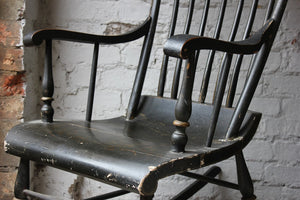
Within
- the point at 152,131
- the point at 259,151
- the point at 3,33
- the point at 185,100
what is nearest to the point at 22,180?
the point at 152,131

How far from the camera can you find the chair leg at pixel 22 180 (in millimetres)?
910

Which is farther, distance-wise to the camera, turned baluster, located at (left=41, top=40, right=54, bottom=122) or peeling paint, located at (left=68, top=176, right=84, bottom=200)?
peeling paint, located at (left=68, top=176, right=84, bottom=200)

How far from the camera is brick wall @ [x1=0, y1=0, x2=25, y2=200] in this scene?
1.33m

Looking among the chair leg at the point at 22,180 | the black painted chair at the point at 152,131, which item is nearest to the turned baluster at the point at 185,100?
the black painted chair at the point at 152,131

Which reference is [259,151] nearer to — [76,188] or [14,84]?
[76,188]

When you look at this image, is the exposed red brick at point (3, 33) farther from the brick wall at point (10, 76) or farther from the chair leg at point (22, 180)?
the chair leg at point (22, 180)

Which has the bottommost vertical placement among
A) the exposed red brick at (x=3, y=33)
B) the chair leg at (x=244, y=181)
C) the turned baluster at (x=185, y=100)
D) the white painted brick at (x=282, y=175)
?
the white painted brick at (x=282, y=175)

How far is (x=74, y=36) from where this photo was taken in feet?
Result: 3.12

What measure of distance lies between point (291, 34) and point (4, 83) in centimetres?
121

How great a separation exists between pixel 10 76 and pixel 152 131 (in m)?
0.70

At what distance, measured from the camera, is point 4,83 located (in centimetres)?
138

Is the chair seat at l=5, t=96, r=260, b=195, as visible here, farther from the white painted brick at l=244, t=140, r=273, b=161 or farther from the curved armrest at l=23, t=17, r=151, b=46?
the white painted brick at l=244, t=140, r=273, b=161

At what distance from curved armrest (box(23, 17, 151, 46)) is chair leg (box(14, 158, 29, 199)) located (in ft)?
1.06

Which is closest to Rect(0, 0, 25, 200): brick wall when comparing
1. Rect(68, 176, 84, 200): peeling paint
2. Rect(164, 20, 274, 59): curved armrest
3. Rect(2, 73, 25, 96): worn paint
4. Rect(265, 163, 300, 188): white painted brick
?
Rect(2, 73, 25, 96): worn paint
